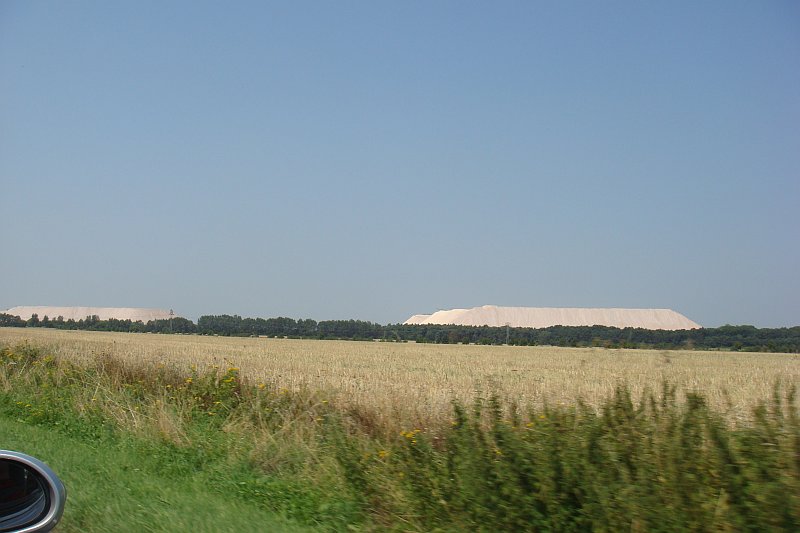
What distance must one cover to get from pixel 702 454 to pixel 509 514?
1.57m

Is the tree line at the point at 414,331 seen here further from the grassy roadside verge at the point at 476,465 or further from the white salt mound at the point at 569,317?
the grassy roadside verge at the point at 476,465

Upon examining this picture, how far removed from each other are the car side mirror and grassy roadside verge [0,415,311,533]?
2.94m

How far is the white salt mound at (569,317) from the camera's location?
160 m

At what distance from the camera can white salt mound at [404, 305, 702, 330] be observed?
526 feet

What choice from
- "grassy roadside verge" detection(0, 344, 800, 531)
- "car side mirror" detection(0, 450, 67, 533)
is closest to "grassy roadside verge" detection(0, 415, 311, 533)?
"grassy roadside verge" detection(0, 344, 800, 531)

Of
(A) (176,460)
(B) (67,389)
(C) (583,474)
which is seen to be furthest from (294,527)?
(B) (67,389)

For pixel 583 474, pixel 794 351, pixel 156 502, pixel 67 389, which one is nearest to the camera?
pixel 583 474

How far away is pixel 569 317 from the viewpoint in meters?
170

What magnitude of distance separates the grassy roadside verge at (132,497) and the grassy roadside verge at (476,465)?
0.15 ft

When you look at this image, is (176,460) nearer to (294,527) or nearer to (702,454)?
(294,527)

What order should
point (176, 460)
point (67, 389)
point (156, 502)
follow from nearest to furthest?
point (156, 502)
point (176, 460)
point (67, 389)

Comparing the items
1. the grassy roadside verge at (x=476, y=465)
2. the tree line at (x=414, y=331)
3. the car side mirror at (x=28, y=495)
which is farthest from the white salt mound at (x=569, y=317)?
the car side mirror at (x=28, y=495)

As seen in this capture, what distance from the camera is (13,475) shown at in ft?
10.0

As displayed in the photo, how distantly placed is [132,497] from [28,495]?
4.11 m
